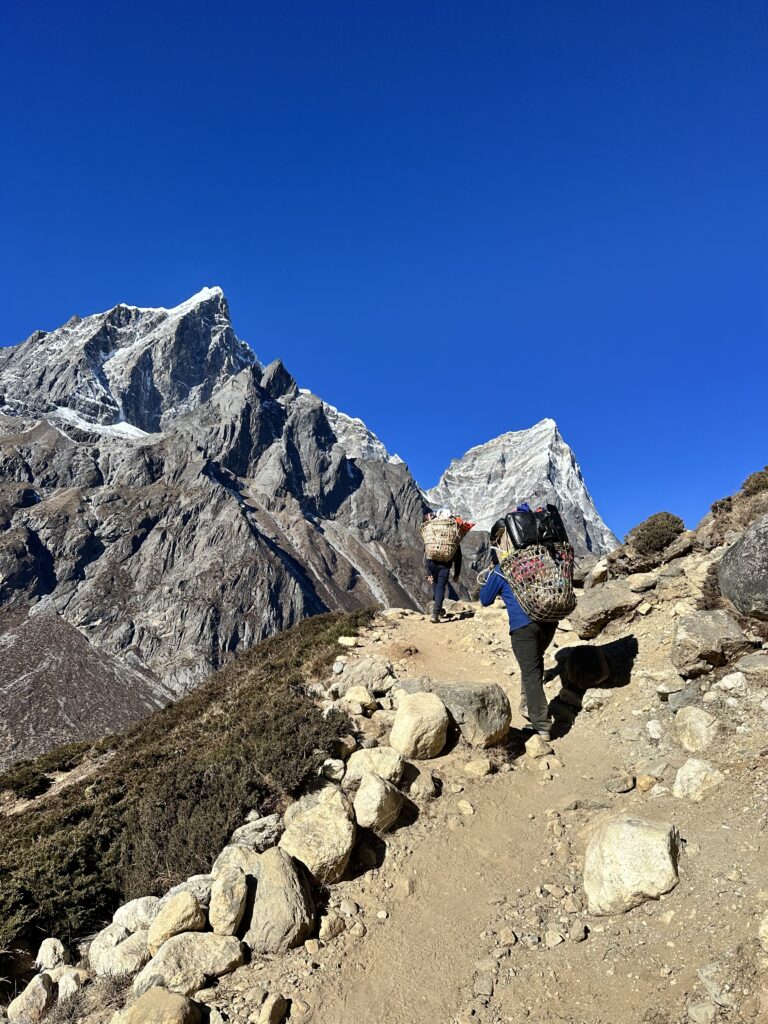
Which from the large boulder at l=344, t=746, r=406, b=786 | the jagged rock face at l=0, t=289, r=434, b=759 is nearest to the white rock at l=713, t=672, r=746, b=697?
the large boulder at l=344, t=746, r=406, b=786

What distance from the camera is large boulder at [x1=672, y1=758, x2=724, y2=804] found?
496 centimetres

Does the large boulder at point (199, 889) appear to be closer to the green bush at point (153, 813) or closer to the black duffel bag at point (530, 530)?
the green bush at point (153, 813)

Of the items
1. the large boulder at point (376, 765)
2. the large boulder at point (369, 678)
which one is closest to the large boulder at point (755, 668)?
the large boulder at point (376, 765)

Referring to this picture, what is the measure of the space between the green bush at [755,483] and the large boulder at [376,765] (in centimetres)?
1035

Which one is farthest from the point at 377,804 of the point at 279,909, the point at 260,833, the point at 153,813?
the point at 153,813

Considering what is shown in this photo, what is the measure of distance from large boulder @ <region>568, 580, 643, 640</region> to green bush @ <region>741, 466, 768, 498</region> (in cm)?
443

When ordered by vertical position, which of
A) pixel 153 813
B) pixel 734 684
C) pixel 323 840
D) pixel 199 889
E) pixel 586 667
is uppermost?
pixel 586 667

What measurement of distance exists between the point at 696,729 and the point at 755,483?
8601mm

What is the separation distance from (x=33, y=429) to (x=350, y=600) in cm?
12084

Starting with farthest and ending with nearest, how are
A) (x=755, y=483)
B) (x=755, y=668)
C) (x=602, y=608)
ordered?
(x=755, y=483)
(x=602, y=608)
(x=755, y=668)

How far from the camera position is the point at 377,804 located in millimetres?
5324

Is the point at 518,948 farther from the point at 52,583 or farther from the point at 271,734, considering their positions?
the point at 52,583

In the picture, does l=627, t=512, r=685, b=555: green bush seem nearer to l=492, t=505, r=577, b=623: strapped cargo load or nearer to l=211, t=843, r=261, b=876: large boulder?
→ l=492, t=505, r=577, b=623: strapped cargo load

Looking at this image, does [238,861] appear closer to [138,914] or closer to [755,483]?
[138,914]
